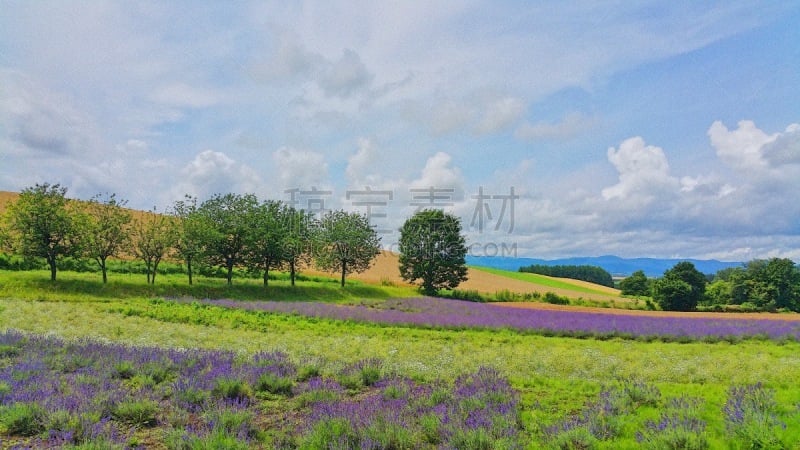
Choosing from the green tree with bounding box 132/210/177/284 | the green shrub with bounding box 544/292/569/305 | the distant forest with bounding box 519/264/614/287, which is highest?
the green tree with bounding box 132/210/177/284

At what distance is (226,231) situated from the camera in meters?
41.9

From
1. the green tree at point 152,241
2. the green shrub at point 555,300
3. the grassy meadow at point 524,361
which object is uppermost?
the green tree at point 152,241

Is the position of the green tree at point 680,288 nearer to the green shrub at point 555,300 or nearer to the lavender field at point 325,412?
the green shrub at point 555,300

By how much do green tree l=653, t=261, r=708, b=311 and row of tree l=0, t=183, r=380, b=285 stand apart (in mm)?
30384

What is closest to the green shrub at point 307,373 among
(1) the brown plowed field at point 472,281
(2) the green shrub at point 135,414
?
(2) the green shrub at point 135,414

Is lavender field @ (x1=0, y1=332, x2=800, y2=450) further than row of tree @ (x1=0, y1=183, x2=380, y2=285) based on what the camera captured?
No

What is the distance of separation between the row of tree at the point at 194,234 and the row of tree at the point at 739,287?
Answer: 31109 millimetres

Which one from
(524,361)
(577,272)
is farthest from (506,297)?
(577,272)

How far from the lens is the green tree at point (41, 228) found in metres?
32.2

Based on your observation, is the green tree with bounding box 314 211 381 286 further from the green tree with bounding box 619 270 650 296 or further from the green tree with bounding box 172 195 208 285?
the green tree with bounding box 619 270 650 296

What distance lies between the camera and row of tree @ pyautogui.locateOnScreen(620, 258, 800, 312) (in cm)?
4684

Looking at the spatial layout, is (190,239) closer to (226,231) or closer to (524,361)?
(226,231)

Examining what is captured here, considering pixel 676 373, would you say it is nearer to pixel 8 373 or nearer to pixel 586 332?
pixel 586 332

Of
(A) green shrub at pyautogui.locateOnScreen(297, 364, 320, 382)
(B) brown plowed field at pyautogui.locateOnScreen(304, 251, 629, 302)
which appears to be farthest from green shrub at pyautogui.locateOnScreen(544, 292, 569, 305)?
(A) green shrub at pyautogui.locateOnScreen(297, 364, 320, 382)
